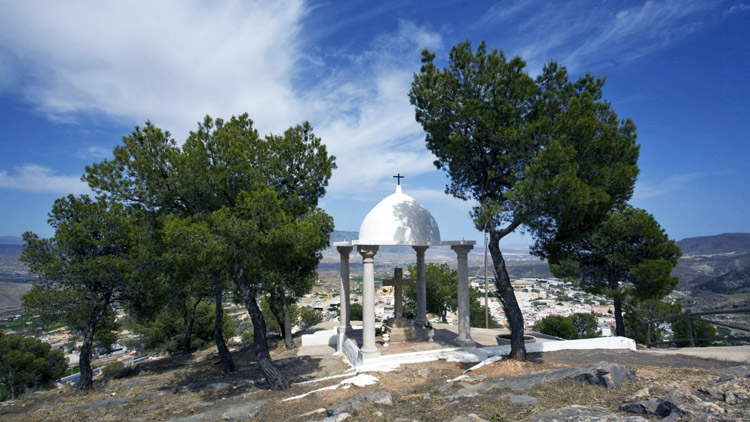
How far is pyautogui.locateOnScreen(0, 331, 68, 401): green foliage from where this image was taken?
908 inches

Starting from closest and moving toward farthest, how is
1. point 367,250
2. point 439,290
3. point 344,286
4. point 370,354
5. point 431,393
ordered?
point 431,393, point 370,354, point 367,250, point 344,286, point 439,290

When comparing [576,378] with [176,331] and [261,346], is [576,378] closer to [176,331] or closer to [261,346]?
[261,346]

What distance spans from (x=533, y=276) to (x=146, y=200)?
179 metres

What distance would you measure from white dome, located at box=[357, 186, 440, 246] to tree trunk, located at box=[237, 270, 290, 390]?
3.92 metres

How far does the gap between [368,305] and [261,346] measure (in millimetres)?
3718

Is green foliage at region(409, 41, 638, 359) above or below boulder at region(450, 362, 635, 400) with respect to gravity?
above

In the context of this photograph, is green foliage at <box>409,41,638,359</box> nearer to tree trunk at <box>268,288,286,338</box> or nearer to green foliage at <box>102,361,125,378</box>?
tree trunk at <box>268,288,286,338</box>

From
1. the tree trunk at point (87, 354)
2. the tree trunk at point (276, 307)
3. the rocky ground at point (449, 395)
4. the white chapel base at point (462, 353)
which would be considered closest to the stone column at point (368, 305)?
the white chapel base at point (462, 353)

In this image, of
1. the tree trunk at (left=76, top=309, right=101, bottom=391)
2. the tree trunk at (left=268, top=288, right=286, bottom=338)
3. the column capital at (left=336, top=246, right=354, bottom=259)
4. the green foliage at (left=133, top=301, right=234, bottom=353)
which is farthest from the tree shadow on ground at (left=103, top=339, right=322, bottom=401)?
the green foliage at (left=133, top=301, right=234, bottom=353)

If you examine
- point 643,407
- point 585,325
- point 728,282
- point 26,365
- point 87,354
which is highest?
point 643,407

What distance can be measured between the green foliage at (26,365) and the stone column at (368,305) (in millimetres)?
22408

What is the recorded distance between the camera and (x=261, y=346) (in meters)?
11.5

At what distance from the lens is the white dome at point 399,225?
1403 centimetres

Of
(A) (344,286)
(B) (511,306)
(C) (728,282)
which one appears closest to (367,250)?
(A) (344,286)
